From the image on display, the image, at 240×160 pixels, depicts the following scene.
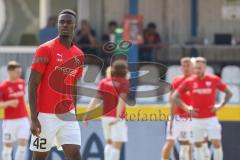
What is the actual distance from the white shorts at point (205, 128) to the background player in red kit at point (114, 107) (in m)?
1.21

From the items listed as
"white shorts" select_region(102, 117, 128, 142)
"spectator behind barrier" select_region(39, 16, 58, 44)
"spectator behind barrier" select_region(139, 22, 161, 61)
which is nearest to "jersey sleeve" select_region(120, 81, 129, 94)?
"white shorts" select_region(102, 117, 128, 142)

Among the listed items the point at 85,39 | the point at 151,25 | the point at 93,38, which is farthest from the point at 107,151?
the point at 151,25

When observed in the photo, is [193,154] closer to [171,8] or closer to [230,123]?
[230,123]

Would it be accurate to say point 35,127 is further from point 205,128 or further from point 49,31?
point 49,31

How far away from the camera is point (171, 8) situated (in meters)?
22.1

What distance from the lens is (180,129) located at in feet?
50.7

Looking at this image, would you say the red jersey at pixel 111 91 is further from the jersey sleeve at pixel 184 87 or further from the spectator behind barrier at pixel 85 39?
the spectator behind barrier at pixel 85 39

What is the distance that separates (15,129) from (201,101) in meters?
3.26

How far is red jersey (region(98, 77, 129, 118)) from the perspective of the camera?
15.5 metres

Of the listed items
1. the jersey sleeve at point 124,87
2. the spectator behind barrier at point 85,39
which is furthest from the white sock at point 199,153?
the spectator behind barrier at point 85,39

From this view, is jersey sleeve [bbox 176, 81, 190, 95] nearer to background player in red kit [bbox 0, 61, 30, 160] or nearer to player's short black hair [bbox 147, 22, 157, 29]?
background player in red kit [bbox 0, 61, 30, 160]

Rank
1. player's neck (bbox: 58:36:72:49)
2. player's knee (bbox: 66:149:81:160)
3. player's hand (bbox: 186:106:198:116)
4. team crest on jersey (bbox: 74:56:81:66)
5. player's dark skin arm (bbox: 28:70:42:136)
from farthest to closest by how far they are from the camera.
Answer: player's hand (bbox: 186:106:198:116), team crest on jersey (bbox: 74:56:81:66), player's neck (bbox: 58:36:72:49), player's knee (bbox: 66:149:81:160), player's dark skin arm (bbox: 28:70:42:136)

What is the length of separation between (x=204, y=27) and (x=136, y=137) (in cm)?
717

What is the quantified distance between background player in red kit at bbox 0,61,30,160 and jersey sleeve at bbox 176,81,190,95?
272 cm
